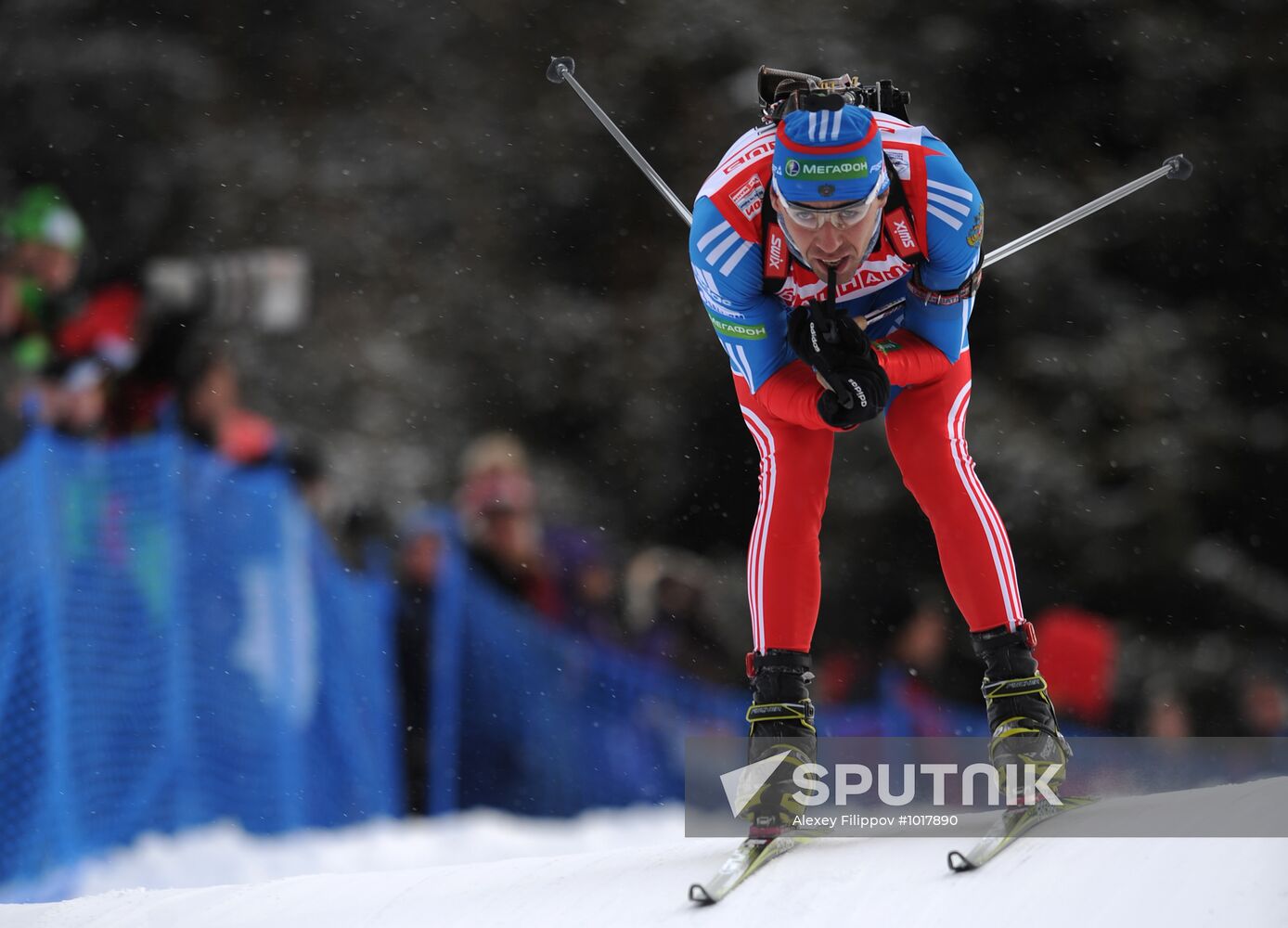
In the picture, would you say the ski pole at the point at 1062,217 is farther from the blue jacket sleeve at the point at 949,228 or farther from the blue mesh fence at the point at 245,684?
the blue mesh fence at the point at 245,684

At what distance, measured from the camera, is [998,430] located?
9.27 metres

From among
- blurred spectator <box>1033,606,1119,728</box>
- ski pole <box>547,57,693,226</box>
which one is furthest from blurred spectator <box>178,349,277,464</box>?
blurred spectator <box>1033,606,1119,728</box>

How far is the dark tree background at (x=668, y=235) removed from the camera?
9398 mm

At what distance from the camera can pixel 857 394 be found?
324cm

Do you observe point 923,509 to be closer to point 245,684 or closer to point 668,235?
point 245,684

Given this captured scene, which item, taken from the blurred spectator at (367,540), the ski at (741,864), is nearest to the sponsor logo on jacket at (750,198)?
the ski at (741,864)

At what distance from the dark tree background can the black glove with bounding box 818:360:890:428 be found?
6116mm

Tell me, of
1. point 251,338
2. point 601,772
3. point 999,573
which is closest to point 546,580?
point 601,772

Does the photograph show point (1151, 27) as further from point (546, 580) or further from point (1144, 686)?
point (546, 580)

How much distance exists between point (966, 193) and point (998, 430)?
20.1 ft

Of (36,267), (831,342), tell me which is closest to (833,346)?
(831,342)

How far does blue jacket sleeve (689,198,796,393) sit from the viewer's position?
335cm

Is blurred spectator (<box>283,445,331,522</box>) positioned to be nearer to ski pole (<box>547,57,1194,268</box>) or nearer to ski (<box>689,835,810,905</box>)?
ski pole (<box>547,57,1194,268</box>)

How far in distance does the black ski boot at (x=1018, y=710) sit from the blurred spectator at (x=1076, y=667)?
446 centimetres
